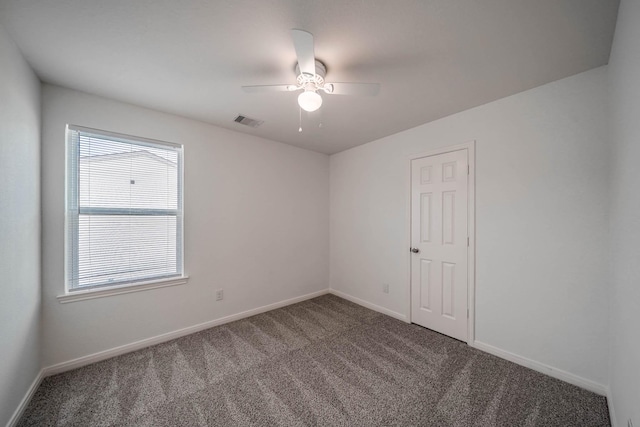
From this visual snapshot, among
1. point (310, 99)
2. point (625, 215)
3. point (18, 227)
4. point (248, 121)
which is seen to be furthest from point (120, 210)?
point (625, 215)

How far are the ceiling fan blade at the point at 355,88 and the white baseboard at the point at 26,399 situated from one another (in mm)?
3004

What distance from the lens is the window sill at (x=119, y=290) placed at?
2.07 m

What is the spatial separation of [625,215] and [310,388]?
2300 mm

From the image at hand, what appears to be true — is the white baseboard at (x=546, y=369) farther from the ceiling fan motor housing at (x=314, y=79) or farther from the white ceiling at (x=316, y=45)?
the ceiling fan motor housing at (x=314, y=79)

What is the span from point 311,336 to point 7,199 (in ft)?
8.57

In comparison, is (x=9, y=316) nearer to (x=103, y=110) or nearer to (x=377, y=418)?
(x=103, y=110)

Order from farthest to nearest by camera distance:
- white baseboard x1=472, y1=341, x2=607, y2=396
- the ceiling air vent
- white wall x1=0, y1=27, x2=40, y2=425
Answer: the ceiling air vent → white baseboard x1=472, y1=341, x2=607, y2=396 → white wall x1=0, y1=27, x2=40, y2=425

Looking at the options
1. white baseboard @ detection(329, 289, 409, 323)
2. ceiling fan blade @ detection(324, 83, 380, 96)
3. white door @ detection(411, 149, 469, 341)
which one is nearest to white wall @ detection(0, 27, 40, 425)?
ceiling fan blade @ detection(324, 83, 380, 96)

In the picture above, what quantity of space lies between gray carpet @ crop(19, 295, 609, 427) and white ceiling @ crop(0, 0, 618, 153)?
245 centimetres

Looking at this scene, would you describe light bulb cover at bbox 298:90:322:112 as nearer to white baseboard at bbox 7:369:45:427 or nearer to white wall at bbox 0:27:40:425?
white wall at bbox 0:27:40:425

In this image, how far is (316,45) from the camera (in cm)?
153

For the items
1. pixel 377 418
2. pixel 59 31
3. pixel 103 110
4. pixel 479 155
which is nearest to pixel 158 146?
pixel 103 110

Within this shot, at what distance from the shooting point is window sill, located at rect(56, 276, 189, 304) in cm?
207

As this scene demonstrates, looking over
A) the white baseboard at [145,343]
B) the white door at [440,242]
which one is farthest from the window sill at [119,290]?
the white door at [440,242]
